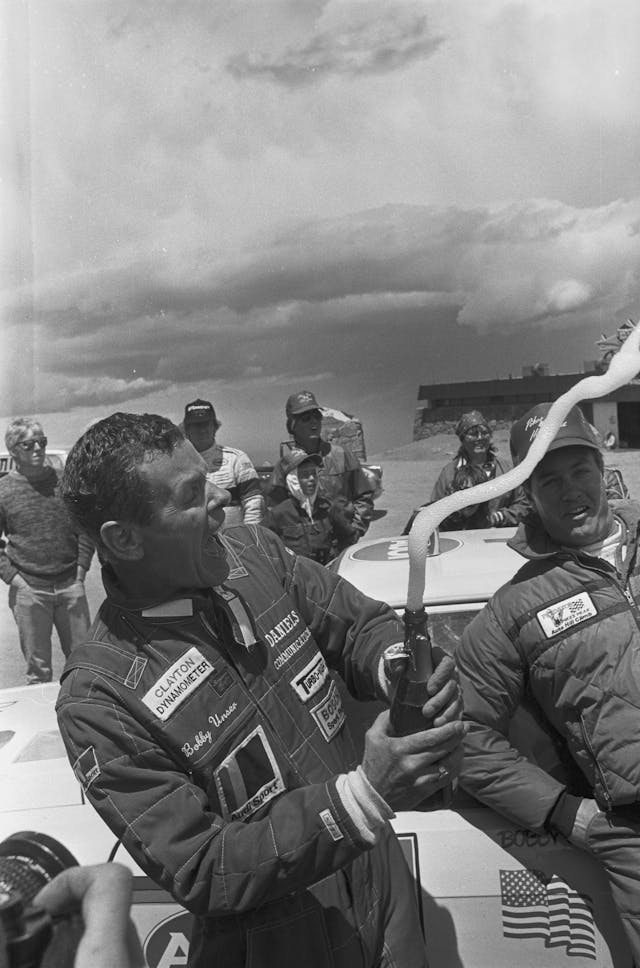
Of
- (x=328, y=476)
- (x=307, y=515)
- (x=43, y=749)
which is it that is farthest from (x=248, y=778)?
(x=328, y=476)

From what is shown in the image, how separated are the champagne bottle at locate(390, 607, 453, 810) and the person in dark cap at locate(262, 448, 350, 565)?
13.2ft

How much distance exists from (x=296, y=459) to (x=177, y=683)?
154 inches

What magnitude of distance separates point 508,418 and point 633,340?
83.3 ft

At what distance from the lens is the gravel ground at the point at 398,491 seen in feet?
21.2

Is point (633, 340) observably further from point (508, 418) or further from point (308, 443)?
point (508, 418)

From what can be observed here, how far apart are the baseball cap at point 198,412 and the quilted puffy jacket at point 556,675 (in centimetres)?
358

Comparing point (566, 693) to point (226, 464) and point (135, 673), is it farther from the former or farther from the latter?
point (226, 464)

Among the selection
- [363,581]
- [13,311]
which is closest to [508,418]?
[13,311]

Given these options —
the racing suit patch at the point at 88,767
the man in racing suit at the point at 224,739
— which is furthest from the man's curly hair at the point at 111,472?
the racing suit patch at the point at 88,767

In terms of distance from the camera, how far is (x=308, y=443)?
5.42m

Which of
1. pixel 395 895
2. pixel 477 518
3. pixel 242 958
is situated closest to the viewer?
pixel 242 958

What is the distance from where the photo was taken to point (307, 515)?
5.25 meters

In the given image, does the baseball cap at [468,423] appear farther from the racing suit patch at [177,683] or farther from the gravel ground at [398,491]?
the racing suit patch at [177,683]

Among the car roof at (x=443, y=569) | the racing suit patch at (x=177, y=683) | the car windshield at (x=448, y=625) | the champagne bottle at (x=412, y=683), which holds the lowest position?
the car windshield at (x=448, y=625)
